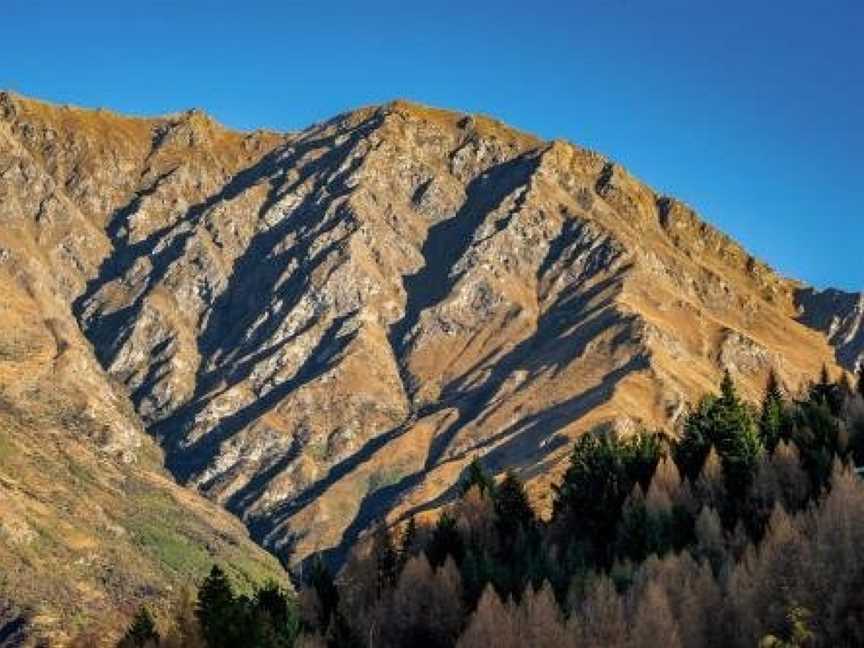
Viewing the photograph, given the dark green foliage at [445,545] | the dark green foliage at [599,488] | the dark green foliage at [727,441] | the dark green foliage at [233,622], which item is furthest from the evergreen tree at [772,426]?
the dark green foliage at [233,622]

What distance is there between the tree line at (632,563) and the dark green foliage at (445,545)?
12.1 inches

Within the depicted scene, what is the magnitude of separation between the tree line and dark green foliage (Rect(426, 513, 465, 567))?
0.31m

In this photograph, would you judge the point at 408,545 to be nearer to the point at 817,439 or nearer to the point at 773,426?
the point at 773,426

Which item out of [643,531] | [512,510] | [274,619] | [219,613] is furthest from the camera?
[512,510]

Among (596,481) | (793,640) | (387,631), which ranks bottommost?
(793,640)

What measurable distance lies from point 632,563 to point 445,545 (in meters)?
38.1

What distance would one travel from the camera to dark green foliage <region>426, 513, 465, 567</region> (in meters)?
174

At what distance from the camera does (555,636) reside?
11338 cm

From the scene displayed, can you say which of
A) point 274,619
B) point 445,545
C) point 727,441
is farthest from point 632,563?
point 274,619

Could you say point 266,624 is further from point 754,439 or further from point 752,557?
point 754,439

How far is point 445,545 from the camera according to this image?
176 meters

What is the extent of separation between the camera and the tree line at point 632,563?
349 feet

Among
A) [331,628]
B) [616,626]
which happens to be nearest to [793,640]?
[616,626]

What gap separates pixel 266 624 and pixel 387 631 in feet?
88.2
